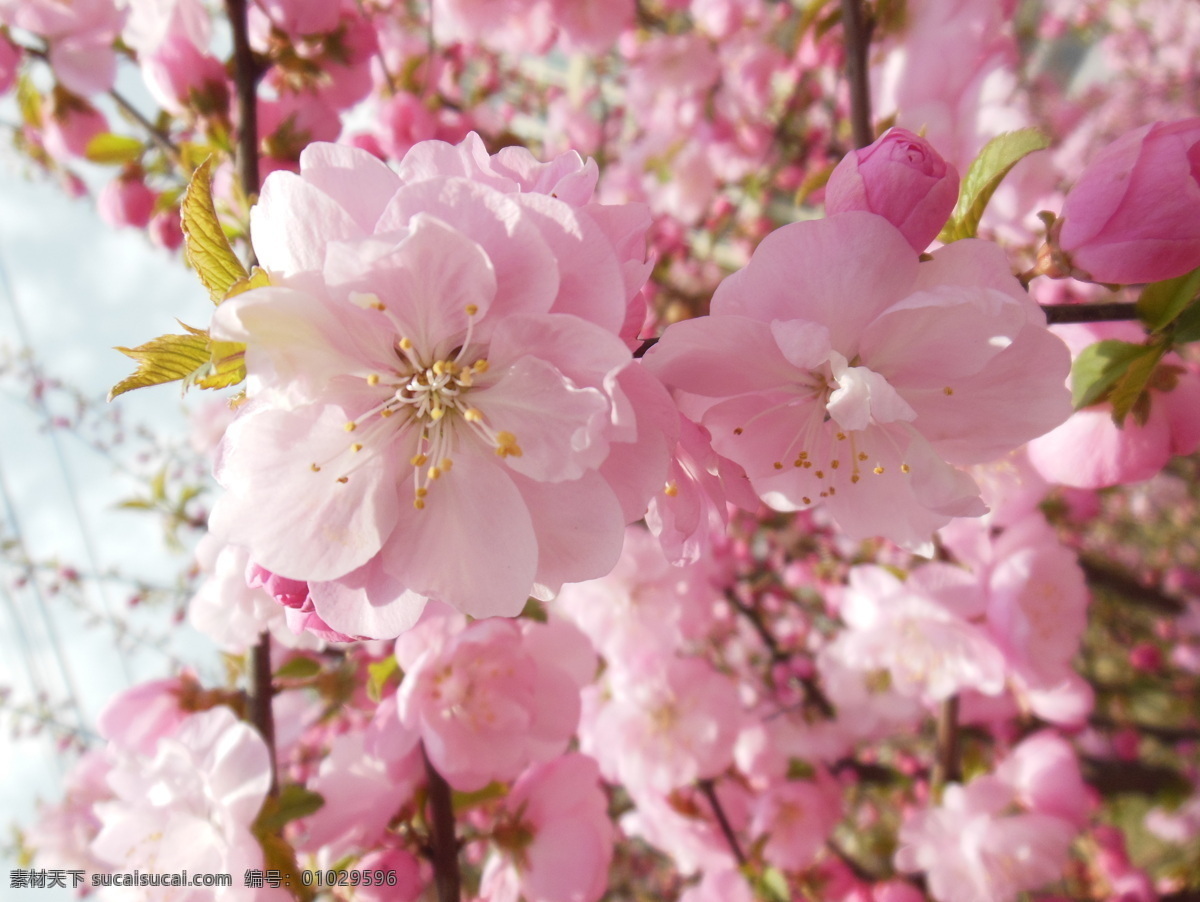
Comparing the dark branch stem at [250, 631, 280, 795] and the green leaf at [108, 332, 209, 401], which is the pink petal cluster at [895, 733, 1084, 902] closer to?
the dark branch stem at [250, 631, 280, 795]

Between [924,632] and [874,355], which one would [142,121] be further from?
[924,632]

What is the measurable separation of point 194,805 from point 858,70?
4.77 ft

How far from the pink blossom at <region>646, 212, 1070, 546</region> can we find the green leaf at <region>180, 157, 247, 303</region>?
349 mm

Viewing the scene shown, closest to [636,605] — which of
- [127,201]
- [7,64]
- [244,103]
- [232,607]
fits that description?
[232,607]

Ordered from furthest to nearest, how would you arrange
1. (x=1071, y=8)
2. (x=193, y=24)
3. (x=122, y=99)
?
(x=1071, y=8)
(x=122, y=99)
(x=193, y=24)

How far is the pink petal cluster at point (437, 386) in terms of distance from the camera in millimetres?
524

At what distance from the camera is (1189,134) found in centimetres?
63

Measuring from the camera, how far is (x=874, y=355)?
617mm

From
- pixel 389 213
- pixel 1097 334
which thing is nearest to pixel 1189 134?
pixel 1097 334

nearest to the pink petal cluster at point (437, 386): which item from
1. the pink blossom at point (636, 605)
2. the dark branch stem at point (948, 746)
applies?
the pink blossom at point (636, 605)

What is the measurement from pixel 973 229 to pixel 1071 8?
5.89 metres

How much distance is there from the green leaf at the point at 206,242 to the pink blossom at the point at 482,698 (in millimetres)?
544

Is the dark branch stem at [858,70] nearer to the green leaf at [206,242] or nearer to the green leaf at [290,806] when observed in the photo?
the green leaf at [206,242]

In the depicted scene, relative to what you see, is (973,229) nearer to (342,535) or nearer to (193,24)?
(342,535)
